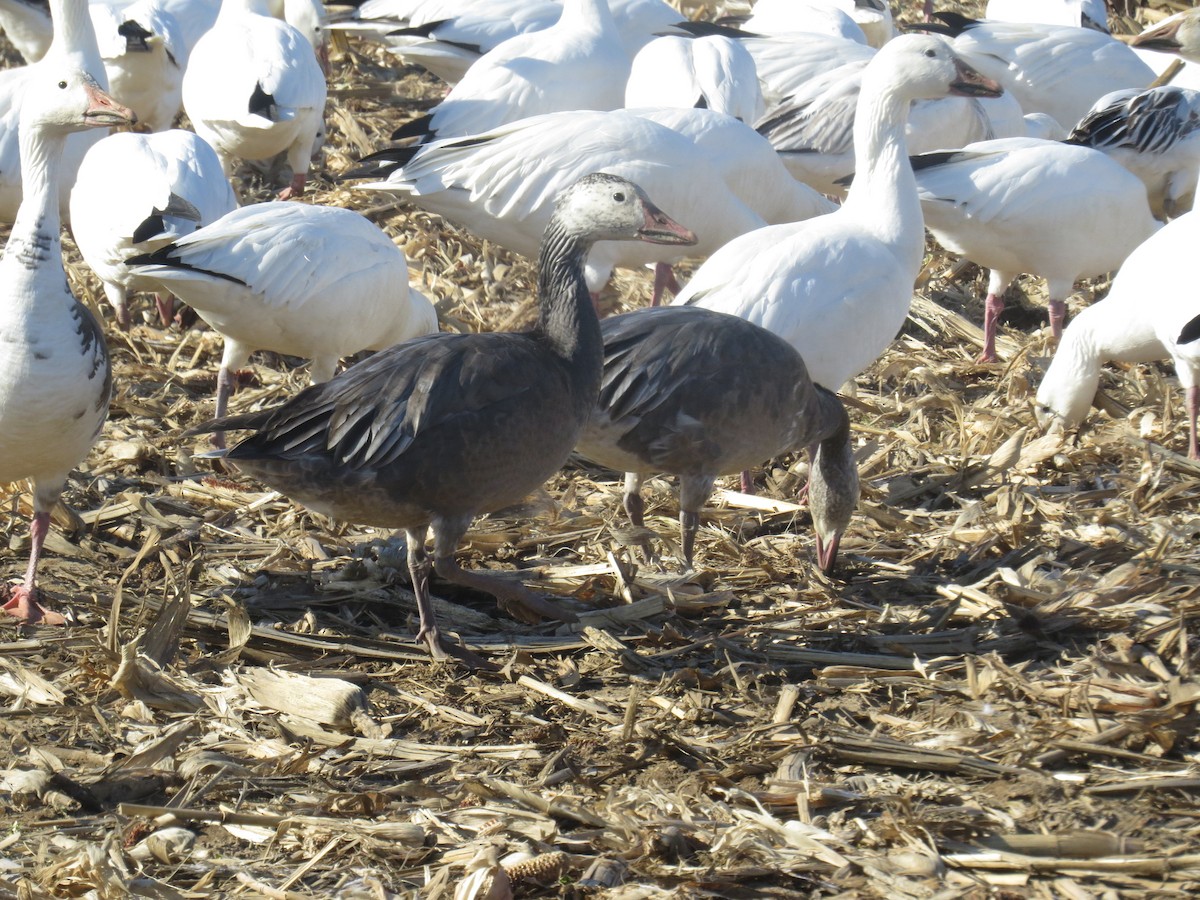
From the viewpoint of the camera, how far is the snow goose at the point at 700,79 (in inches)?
349

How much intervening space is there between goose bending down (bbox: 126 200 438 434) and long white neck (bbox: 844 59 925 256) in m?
2.15

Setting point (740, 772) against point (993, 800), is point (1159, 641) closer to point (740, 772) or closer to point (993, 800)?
point (993, 800)

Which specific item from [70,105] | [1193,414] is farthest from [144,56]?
[1193,414]

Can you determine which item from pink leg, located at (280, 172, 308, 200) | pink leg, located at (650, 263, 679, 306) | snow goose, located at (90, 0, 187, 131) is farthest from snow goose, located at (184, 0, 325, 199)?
pink leg, located at (650, 263, 679, 306)

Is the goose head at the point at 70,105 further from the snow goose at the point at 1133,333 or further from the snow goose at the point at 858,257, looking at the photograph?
the snow goose at the point at 1133,333

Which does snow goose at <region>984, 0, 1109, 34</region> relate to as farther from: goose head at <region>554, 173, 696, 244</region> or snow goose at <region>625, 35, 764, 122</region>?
goose head at <region>554, 173, 696, 244</region>

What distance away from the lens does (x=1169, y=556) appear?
5.32 m

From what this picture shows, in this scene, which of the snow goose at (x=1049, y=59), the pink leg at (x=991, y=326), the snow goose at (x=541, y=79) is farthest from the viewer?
the snow goose at (x=1049, y=59)

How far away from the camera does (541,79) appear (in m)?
8.77

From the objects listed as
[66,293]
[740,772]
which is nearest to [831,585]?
[740,772]

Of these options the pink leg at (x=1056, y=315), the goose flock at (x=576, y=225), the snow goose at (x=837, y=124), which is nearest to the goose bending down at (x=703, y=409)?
the goose flock at (x=576, y=225)

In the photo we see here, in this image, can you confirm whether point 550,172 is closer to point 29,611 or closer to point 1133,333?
point 1133,333

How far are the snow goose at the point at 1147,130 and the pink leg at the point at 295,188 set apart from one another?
4.71 m

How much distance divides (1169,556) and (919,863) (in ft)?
7.54
